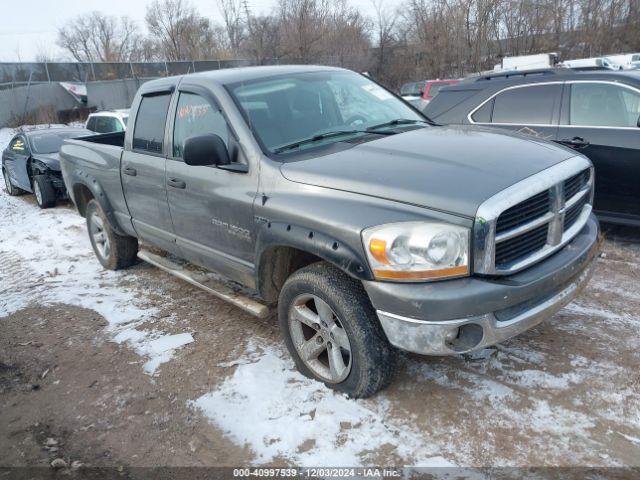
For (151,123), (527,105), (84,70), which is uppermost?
(84,70)

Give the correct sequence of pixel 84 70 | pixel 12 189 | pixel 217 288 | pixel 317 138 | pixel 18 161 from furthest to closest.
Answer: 1. pixel 84 70
2. pixel 12 189
3. pixel 18 161
4. pixel 217 288
5. pixel 317 138

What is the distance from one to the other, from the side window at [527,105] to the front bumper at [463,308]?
3.35 metres

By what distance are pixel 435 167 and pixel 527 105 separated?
11.6 ft

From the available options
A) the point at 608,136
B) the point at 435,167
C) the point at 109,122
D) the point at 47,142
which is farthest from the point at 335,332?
the point at 109,122

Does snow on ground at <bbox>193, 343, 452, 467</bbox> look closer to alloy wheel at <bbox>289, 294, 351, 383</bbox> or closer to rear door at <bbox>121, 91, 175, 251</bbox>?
alloy wheel at <bbox>289, 294, 351, 383</bbox>

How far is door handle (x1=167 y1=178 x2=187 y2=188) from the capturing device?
4.00 metres

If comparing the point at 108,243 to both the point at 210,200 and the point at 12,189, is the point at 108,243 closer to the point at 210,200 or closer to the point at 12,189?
the point at 210,200

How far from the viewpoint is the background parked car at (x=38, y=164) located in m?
9.54

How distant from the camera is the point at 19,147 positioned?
35.6 ft

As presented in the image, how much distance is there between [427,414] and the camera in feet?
9.91

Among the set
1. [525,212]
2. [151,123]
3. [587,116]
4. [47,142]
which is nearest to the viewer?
[525,212]

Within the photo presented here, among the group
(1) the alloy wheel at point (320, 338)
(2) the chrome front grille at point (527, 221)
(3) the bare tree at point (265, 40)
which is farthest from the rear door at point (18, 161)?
(3) the bare tree at point (265, 40)

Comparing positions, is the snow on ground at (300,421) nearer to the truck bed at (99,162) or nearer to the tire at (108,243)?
the truck bed at (99,162)

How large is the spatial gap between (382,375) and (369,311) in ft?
1.34
